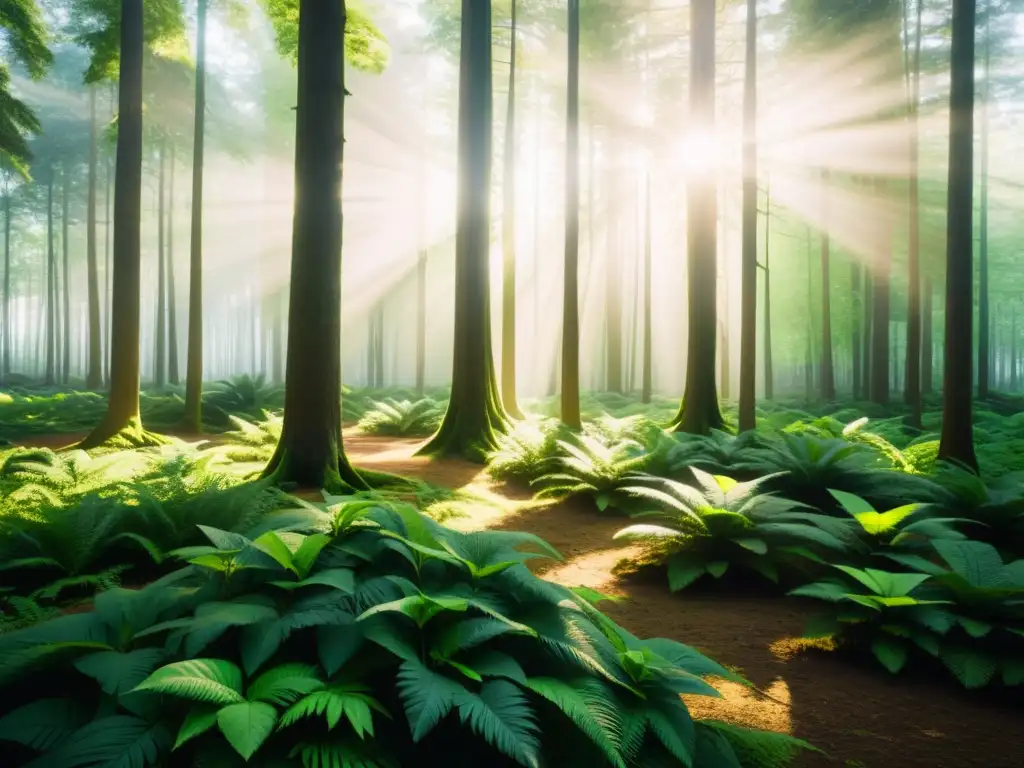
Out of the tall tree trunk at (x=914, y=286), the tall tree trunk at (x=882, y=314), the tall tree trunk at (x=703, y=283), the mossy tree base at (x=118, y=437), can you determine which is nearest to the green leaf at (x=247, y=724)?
the tall tree trunk at (x=703, y=283)

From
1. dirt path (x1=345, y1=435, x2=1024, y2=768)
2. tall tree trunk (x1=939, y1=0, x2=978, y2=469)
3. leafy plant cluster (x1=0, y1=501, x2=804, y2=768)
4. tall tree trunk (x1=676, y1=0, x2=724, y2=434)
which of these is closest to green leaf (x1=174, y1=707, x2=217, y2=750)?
leafy plant cluster (x1=0, y1=501, x2=804, y2=768)

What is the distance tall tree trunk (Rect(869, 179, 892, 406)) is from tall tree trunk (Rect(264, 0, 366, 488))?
1863 cm

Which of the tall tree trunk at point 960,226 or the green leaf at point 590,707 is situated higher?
the tall tree trunk at point 960,226

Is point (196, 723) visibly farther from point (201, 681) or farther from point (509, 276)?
point (509, 276)

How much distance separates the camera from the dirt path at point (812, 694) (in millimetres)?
2799

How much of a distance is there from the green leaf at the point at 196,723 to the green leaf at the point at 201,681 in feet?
0.11

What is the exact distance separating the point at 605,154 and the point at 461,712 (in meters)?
24.6

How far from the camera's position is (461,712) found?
1.81 m

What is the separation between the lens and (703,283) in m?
11.0

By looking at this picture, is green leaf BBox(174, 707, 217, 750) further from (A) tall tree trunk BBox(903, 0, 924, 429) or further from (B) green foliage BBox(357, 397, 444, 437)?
(A) tall tree trunk BBox(903, 0, 924, 429)

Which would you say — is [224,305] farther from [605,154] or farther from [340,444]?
[340,444]

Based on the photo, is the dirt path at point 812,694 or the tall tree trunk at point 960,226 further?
the tall tree trunk at point 960,226

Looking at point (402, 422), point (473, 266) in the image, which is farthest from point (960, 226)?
point (402, 422)

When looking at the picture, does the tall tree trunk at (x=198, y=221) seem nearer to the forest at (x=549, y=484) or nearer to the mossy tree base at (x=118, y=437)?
the forest at (x=549, y=484)
